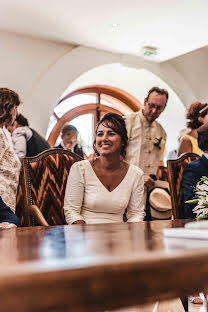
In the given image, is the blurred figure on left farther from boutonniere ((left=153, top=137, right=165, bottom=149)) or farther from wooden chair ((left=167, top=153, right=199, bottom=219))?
boutonniere ((left=153, top=137, right=165, bottom=149))

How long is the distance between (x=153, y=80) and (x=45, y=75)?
89.1 inches

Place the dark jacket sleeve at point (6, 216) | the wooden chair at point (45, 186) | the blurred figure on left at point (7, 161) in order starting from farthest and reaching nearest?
the blurred figure on left at point (7, 161)
the wooden chair at point (45, 186)
the dark jacket sleeve at point (6, 216)

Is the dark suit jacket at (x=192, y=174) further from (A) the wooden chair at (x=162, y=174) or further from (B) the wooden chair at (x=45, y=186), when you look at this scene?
(A) the wooden chair at (x=162, y=174)

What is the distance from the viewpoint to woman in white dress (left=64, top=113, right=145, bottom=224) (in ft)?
7.26

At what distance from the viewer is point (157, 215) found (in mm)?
3051

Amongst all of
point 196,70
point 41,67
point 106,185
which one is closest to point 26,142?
point 106,185

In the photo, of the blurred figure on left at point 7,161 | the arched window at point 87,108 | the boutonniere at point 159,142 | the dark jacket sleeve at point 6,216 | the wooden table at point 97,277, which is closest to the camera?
the wooden table at point 97,277

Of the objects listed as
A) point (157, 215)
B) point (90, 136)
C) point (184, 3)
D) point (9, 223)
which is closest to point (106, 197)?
point (9, 223)

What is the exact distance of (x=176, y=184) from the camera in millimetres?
2377

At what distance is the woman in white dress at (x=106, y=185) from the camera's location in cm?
221

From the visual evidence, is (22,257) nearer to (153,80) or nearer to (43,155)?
(43,155)

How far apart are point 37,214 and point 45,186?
0.24 m

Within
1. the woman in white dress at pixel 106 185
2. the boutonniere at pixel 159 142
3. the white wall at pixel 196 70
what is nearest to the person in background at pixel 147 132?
the boutonniere at pixel 159 142

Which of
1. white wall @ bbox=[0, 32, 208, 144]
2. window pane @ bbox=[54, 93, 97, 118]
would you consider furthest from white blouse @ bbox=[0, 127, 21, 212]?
window pane @ bbox=[54, 93, 97, 118]
